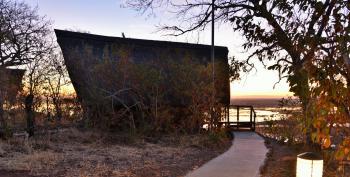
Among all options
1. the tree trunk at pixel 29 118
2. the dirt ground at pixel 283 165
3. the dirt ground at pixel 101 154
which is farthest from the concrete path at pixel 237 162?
the tree trunk at pixel 29 118

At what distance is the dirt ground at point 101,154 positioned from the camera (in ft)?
27.4

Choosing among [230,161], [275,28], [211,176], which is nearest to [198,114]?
[230,161]

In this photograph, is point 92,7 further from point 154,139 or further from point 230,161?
point 230,161

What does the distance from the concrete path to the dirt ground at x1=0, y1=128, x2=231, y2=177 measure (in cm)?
32

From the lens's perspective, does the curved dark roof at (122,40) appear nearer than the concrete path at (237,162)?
No

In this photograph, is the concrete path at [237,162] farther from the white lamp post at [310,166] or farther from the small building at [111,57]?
the white lamp post at [310,166]

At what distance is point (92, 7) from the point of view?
13.5 m

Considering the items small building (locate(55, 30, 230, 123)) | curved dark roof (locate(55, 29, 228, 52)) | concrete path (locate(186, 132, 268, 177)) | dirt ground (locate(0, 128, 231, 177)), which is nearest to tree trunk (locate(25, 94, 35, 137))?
dirt ground (locate(0, 128, 231, 177))

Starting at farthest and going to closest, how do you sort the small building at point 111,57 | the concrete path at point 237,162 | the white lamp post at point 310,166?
the small building at point 111,57
the concrete path at point 237,162
the white lamp post at point 310,166

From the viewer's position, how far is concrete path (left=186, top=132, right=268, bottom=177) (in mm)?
8398

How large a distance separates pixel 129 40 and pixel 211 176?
8508 mm

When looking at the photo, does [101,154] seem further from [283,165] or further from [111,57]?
[111,57]

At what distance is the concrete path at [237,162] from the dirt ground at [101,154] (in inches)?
12.8

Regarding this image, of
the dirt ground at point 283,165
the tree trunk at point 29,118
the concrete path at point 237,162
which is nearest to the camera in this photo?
the dirt ground at point 283,165
